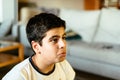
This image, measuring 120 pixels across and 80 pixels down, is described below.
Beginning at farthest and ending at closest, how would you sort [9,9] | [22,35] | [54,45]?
[9,9], [22,35], [54,45]

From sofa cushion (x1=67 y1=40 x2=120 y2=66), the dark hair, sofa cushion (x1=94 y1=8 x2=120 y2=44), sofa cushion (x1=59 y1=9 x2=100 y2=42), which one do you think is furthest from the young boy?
sofa cushion (x1=59 y1=9 x2=100 y2=42)

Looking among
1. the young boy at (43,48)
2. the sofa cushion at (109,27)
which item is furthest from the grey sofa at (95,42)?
the young boy at (43,48)

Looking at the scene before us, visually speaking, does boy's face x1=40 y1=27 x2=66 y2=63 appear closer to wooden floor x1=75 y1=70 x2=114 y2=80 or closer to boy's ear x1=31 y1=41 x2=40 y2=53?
boy's ear x1=31 y1=41 x2=40 y2=53

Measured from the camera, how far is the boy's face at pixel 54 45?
3.18 ft

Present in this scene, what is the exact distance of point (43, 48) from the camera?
100cm

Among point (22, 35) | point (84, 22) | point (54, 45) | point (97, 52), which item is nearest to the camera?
point (54, 45)

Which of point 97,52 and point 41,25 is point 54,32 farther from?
point 97,52

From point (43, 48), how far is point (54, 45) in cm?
6

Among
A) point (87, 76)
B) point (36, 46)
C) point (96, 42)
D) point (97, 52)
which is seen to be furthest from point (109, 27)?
point (36, 46)

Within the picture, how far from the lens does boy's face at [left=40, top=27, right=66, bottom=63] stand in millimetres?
969

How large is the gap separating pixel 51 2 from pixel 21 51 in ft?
8.17

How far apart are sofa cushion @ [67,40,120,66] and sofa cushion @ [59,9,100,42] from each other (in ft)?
1.13

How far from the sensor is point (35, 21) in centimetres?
99

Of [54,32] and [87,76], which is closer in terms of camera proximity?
[54,32]
